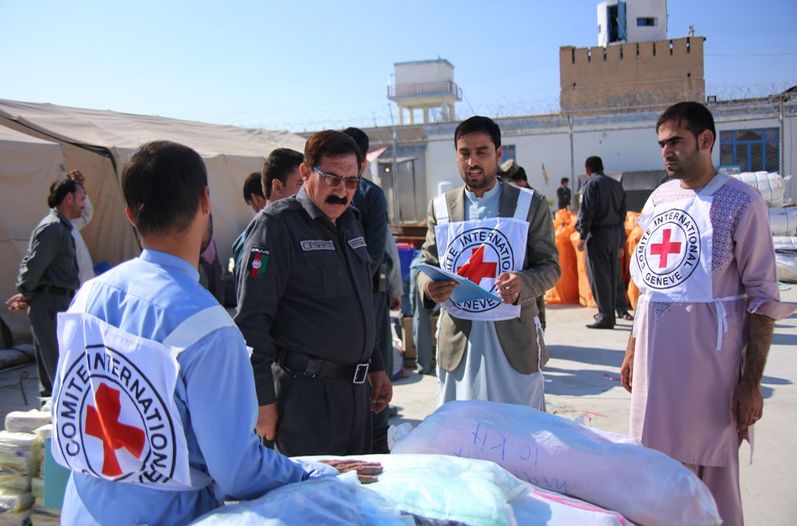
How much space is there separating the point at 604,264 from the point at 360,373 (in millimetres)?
5659

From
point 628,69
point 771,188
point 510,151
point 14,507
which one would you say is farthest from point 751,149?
point 14,507

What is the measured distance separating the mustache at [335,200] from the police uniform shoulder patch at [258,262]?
0.32m

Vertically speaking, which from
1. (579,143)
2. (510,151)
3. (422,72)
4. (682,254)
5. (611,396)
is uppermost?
(422,72)

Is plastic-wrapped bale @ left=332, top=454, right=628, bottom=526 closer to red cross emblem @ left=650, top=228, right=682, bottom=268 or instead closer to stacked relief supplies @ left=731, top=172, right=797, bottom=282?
red cross emblem @ left=650, top=228, right=682, bottom=268

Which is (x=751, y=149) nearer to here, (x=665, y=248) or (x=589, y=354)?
(x=589, y=354)

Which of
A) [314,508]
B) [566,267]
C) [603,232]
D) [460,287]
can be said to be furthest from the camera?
[566,267]

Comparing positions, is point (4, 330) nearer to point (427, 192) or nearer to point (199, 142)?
point (199, 142)

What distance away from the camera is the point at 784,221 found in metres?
10.5

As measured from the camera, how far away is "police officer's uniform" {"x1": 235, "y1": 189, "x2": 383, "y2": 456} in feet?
7.46

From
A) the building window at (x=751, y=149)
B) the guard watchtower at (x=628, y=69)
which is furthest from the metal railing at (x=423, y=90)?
the building window at (x=751, y=149)

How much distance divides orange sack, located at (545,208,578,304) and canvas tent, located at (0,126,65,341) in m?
6.72

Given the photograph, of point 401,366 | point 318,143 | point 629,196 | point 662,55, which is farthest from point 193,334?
point 662,55

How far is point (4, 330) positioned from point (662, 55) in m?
32.6

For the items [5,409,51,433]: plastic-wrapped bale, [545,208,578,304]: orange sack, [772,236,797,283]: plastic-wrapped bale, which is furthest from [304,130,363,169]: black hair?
[772,236,797,283]: plastic-wrapped bale
